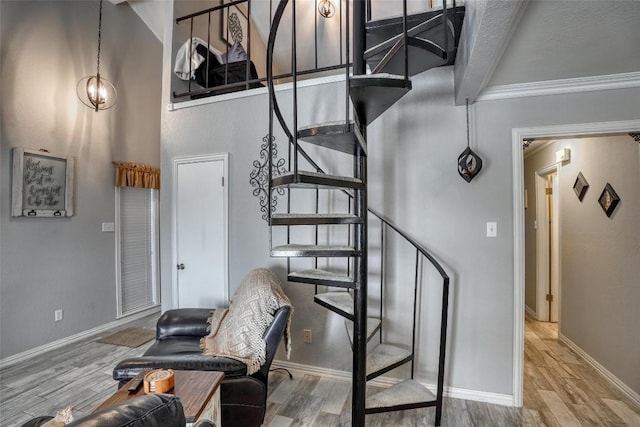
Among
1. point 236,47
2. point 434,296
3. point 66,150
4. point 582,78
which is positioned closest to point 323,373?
point 434,296

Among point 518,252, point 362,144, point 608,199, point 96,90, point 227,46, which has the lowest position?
point 518,252

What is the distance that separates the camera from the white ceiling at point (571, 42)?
1.35 m

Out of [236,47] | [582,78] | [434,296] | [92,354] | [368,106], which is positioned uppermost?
[236,47]

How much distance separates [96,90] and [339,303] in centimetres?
369

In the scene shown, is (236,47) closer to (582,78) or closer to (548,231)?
(582,78)

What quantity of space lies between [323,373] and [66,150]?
3.64 metres

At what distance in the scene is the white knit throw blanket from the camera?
182cm

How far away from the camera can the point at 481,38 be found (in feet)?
4.76

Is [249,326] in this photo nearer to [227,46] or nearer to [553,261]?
[227,46]

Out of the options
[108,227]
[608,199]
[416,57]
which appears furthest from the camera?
[108,227]

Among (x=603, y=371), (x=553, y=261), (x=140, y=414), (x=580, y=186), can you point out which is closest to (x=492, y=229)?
(x=580, y=186)

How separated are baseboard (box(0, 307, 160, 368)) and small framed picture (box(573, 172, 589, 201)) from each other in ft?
17.9

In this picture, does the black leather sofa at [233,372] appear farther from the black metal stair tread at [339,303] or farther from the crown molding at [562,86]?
the crown molding at [562,86]

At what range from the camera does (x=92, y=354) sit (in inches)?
123
